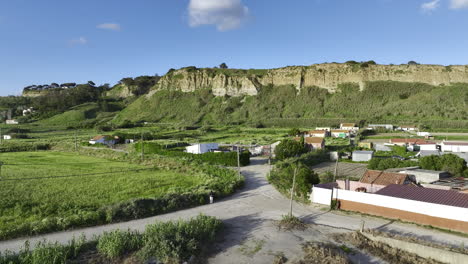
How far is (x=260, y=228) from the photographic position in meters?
15.8

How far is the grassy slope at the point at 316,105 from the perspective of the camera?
79125mm

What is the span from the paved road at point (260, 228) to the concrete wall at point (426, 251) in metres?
1.74

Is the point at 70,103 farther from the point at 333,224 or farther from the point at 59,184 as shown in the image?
the point at 333,224

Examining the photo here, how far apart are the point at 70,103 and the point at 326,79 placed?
104 meters

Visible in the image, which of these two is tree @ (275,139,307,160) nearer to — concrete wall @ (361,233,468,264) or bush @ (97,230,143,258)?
concrete wall @ (361,233,468,264)

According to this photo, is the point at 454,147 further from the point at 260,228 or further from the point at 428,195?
the point at 260,228

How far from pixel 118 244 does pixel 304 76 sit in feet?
326

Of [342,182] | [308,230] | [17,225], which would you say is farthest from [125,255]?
[342,182]

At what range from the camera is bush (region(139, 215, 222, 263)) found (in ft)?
39.4

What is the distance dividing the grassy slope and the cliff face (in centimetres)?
268

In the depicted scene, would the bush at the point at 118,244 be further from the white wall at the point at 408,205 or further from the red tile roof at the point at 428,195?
the red tile roof at the point at 428,195

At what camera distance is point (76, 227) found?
15797mm

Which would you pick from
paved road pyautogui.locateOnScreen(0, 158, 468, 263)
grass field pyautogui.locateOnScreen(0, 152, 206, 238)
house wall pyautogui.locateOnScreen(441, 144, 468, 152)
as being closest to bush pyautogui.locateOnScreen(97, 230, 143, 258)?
paved road pyautogui.locateOnScreen(0, 158, 468, 263)

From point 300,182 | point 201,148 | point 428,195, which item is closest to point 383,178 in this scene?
point 428,195
